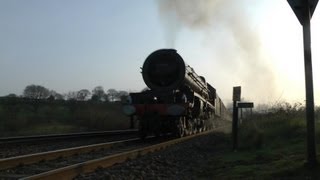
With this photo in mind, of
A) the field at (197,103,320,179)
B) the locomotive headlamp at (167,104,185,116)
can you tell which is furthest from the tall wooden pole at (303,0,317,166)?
the locomotive headlamp at (167,104,185,116)

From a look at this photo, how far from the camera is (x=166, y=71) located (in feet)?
71.1

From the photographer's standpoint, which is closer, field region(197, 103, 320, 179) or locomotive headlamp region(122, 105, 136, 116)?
field region(197, 103, 320, 179)

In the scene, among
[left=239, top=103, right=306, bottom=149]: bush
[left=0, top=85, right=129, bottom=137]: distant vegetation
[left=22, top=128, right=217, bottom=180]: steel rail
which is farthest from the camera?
[left=0, top=85, right=129, bottom=137]: distant vegetation

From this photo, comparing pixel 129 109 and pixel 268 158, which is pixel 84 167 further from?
pixel 129 109

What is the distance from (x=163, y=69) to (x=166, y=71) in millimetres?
181

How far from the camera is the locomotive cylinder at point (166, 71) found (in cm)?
2137

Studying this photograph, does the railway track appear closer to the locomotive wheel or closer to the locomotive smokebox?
the locomotive wheel

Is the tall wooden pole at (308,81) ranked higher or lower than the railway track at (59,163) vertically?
higher

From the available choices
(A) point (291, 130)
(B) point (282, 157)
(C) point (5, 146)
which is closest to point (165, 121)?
(A) point (291, 130)

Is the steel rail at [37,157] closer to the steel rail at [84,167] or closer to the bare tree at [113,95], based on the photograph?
the steel rail at [84,167]

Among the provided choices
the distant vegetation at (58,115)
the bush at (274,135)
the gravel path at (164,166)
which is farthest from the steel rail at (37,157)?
the distant vegetation at (58,115)

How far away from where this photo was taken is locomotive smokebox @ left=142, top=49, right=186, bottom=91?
21453mm

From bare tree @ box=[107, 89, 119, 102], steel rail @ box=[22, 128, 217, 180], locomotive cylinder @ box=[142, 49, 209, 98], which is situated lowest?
steel rail @ box=[22, 128, 217, 180]

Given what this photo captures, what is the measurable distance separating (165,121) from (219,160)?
Result: 8.71 meters
